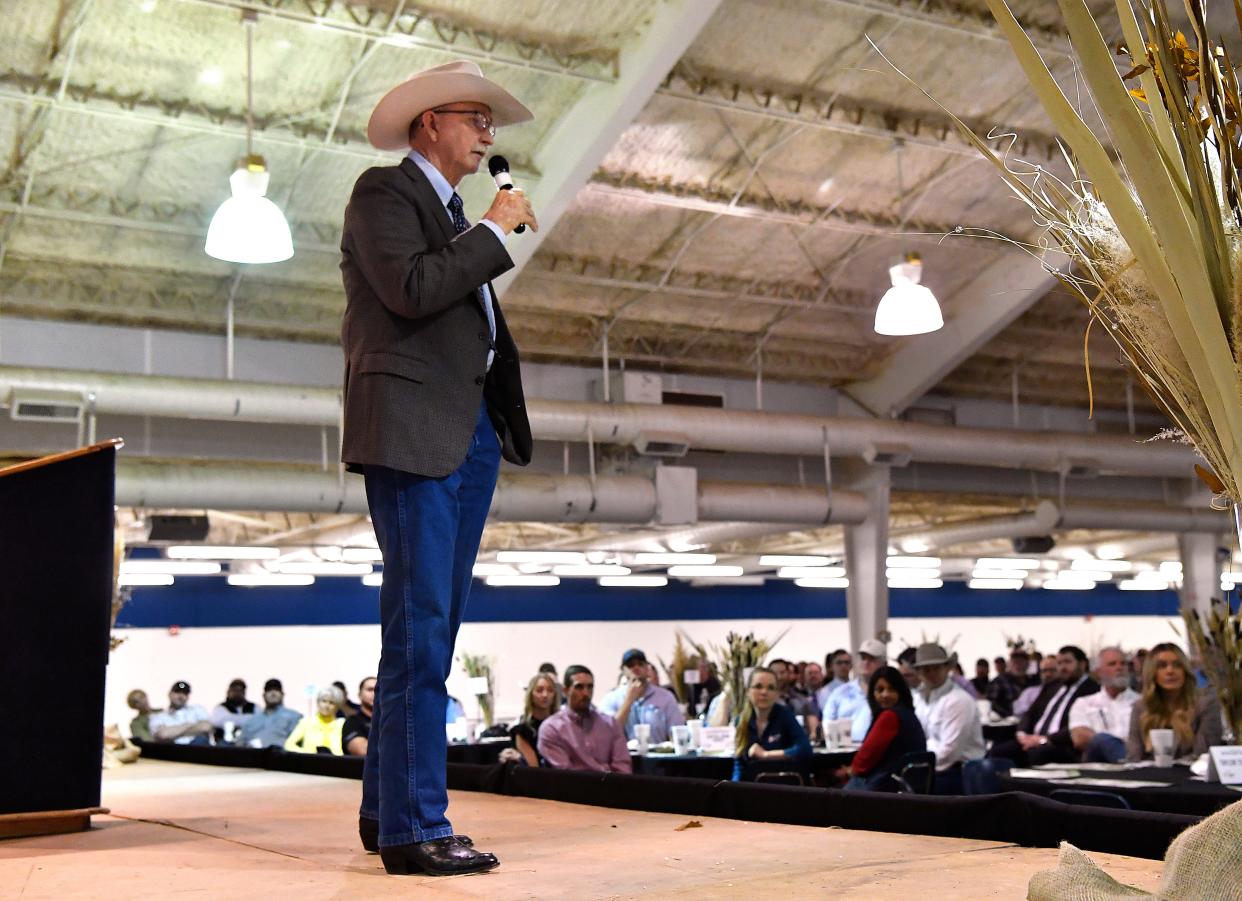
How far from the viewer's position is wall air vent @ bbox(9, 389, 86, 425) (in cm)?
822

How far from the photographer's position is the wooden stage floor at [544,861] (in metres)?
1.58

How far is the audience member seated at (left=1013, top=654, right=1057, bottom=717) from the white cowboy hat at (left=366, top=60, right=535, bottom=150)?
7.44 metres

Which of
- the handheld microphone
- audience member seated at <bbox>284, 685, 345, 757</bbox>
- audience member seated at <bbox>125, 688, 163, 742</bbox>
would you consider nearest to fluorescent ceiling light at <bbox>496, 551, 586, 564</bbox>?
audience member seated at <bbox>125, 688, 163, 742</bbox>

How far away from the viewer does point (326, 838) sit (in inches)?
88.2

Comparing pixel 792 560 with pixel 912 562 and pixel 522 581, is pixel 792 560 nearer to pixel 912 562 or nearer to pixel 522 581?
pixel 912 562

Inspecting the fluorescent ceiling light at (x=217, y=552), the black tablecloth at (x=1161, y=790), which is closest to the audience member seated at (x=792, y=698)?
the black tablecloth at (x=1161, y=790)

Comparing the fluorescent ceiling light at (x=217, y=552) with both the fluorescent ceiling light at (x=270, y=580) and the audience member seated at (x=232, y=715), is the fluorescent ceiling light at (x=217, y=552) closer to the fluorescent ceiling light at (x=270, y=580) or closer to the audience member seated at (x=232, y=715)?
the audience member seated at (x=232, y=715)

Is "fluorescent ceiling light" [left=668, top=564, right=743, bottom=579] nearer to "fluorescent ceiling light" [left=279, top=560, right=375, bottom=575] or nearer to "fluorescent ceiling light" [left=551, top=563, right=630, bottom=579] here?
"fluorescent ceiling light" [left=551, top=563, right=630, bottom=579]

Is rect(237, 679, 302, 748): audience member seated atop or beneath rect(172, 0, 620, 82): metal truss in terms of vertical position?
beneath

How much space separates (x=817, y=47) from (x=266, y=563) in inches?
460

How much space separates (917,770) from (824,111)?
4.44 meters

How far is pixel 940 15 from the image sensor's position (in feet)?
25.3

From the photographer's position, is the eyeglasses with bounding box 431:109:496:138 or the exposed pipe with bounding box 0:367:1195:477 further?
the exposed pipe with bounding box 0:367:1195:477

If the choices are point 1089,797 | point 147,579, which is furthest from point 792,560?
point 1089,797
